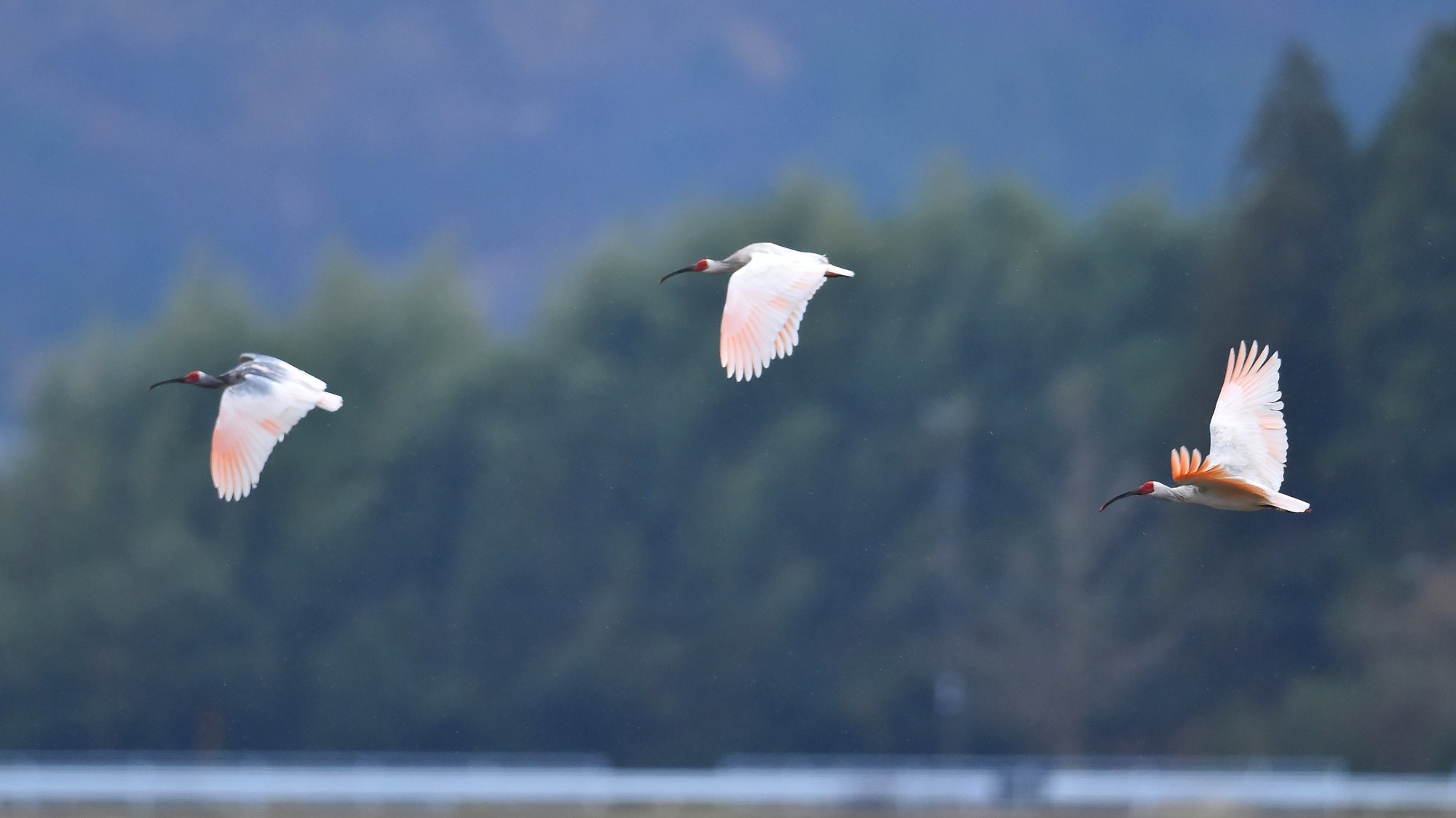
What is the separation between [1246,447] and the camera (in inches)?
648

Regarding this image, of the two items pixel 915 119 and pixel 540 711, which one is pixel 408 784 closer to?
pixel 540 711

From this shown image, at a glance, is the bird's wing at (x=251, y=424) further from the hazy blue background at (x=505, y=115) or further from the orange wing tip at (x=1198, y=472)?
the hazy blue background at (x=505, y=115)

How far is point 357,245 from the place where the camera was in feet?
489

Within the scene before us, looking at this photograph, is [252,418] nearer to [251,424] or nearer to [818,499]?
[251,424]

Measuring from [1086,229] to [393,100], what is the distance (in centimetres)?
10645

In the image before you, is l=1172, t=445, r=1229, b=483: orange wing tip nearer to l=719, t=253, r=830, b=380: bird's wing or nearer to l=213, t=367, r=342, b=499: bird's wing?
l=719, t=253, r=830, b=380: bird's wing

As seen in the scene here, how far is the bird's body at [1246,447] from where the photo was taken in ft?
53.1

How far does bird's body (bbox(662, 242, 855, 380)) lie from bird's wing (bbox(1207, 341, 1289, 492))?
3.30m

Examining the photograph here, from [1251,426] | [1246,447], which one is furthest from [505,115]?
[1246,447]

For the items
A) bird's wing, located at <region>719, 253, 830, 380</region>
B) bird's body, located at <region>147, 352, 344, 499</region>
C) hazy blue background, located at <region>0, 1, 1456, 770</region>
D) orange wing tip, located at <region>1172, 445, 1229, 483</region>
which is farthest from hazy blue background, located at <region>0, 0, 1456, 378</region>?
orange wing tip, located at <region>1172, 445, 1229, 483</region>

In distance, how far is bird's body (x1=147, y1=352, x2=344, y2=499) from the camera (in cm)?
1741


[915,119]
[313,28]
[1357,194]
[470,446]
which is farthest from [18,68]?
[1357,194]

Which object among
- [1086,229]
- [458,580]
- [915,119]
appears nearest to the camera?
[458,580]

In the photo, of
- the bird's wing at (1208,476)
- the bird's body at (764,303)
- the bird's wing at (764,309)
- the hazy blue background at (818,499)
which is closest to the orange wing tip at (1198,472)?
the bird's wing at (1208,476)
